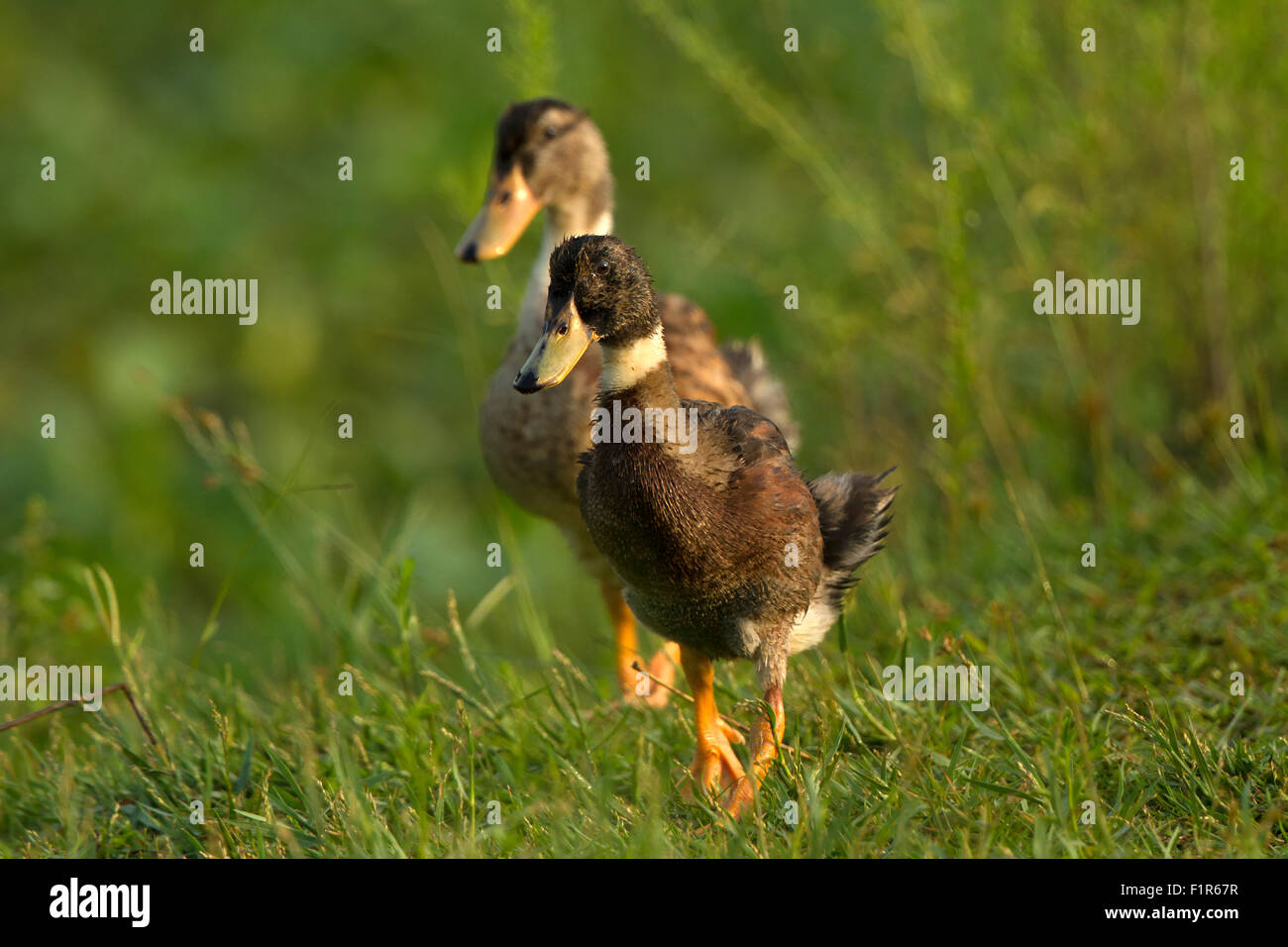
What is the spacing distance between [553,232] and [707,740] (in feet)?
8.43

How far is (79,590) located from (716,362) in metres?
3.27

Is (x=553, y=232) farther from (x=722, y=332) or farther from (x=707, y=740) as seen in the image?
(x=722, y=332)

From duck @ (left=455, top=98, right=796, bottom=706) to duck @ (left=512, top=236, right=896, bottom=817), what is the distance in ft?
2.52

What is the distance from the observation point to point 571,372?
5152 mm

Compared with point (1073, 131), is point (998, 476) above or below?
below

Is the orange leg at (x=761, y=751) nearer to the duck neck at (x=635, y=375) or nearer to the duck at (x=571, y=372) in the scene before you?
the duck at (x=571, y=372)

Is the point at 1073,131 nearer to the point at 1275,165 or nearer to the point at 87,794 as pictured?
the point at 1275,165

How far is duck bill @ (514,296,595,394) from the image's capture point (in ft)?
12.6

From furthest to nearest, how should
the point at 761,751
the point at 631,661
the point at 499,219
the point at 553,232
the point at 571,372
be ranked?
the point at 553,232
the point at 499,219
the point at 631,661
the point at 571,372
the point at 761,751

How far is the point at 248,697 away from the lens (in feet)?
16.6

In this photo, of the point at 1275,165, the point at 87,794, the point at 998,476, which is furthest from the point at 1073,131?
the point at 87,794

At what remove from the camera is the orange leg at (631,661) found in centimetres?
516

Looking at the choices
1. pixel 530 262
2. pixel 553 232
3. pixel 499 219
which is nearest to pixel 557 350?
pixel 499 219

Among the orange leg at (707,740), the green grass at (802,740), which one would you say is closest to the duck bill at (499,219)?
the green grass at (802,740)
